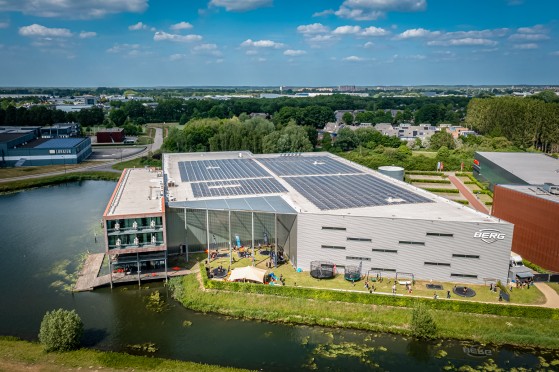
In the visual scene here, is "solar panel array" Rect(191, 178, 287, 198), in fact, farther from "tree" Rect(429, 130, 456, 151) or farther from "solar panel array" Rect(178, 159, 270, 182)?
"tree" Rect(429, 130, 456, 151)

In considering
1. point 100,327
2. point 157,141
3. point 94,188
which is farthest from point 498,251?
point 157,141

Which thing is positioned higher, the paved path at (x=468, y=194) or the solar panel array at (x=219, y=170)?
the solar panel array at (x=219, y=170)

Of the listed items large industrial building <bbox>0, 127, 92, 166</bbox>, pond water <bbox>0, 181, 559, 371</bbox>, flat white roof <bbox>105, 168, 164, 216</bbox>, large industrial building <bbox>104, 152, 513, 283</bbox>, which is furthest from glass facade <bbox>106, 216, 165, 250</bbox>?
large industrial building <bbox>0, 127, 92, 166</bbox>

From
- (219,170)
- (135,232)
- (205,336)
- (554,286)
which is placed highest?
(219,170)

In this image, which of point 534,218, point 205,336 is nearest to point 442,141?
point 534,218

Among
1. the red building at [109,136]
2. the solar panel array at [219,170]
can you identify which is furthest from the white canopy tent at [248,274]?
the red building at [109,136]

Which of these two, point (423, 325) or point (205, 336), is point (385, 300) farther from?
point (205, 336)

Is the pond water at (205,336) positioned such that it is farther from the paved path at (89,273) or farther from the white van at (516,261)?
the white van at (516,261)
